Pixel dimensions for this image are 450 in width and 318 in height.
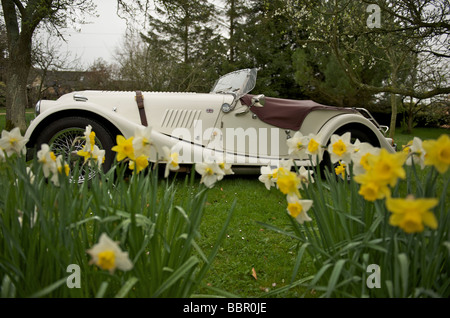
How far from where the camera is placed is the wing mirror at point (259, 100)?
14.0 feet

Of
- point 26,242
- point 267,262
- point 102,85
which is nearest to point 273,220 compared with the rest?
point 267,262

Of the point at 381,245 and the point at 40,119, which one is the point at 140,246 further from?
the point at 40,119

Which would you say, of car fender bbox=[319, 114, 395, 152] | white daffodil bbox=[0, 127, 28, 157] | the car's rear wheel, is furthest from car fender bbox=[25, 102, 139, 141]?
car fender bbox=[319, 114, 395, 152]

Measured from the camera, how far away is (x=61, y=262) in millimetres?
1168

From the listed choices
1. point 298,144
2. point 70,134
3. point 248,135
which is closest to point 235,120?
point 248,135

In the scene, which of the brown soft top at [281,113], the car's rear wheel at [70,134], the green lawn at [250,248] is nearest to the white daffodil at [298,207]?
the green lawn at [250,248]

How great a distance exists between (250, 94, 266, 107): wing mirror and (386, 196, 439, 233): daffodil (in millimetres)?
3478

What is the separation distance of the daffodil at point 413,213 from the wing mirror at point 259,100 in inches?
137

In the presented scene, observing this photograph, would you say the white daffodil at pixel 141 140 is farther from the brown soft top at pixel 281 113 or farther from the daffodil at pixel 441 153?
the brown soft top at pixel 281 113

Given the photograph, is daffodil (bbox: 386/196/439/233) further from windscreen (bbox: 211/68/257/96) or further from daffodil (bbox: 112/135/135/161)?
windscreen (bbox: 211/68/257/96)

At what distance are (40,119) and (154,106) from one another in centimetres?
137

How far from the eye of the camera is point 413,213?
0.86 metres

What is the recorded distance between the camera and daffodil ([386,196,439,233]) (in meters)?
0.85
